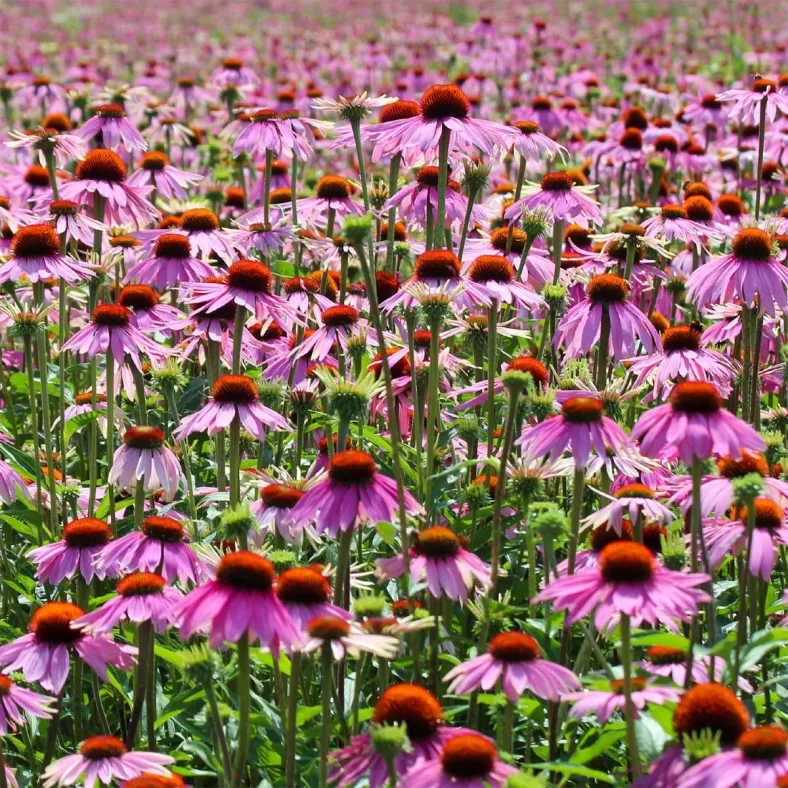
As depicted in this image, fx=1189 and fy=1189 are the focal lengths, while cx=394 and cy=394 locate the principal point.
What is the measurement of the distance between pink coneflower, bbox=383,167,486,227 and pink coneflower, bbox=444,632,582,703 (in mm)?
1805

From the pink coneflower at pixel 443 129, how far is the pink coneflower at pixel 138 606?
1.34 m

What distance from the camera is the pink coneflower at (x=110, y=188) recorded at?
159 inches

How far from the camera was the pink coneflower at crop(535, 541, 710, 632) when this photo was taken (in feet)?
6.18

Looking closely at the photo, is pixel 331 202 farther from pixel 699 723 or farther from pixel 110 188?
pixel 699 723

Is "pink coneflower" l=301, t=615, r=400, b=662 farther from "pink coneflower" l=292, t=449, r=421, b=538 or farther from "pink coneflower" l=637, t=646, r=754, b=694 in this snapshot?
"pink coneflower" l=637, t=646, r=754, b=694

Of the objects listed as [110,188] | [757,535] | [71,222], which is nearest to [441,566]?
[757,535]

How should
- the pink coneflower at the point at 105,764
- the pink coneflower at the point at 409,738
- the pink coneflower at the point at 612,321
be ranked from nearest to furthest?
1. the pink coneflower at the point at 409,738
2. the pink coneflower at the point at 105,764
3. the pink coneflower at the point at 612,321

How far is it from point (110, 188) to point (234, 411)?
147cm

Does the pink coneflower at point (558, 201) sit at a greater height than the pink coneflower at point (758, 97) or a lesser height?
lesser

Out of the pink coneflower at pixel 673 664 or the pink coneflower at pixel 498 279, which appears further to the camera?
the pink coneflower at pixel 498 279

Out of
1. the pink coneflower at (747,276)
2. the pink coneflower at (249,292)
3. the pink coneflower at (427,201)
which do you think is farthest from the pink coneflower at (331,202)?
the pink coneflower at (747,276)

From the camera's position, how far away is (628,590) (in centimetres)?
193

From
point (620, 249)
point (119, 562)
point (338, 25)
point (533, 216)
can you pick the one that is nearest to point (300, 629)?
point (119, 562)

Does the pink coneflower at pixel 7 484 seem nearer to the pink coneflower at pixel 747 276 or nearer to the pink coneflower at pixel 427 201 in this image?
the pink coneflower at pixel 427 201
